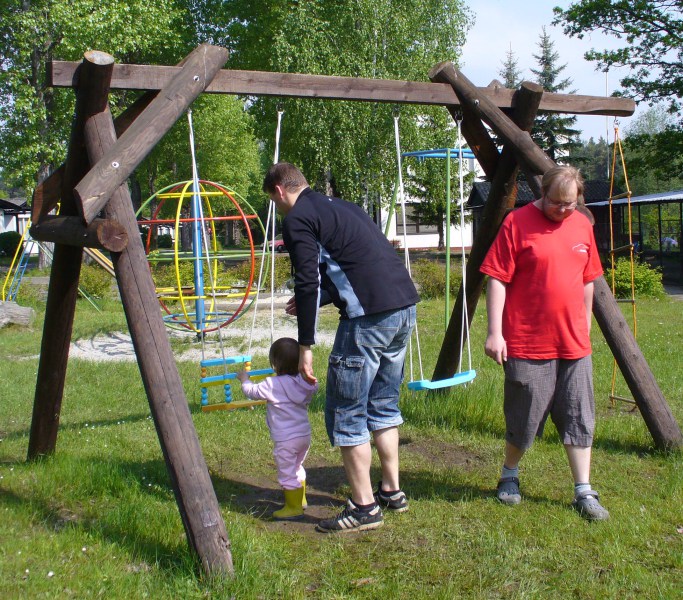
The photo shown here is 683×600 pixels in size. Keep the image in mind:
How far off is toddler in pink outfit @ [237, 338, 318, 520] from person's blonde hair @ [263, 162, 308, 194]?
790 mm

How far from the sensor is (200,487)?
127 inches

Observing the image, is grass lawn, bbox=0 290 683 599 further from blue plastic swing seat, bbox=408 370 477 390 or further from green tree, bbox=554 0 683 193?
green tree, bbox=554 0 683 193

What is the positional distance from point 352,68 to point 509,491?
19.9 m

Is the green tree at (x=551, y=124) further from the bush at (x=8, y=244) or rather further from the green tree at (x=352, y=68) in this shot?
the bush at (x=8, y=244)

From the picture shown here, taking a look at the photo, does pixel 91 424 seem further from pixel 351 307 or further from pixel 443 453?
pixel 351 307

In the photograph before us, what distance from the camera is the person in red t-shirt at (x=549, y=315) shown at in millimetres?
3785

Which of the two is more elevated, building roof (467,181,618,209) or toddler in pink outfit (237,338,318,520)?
building roof (467,181,618,209)

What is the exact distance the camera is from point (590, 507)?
12.6 feet

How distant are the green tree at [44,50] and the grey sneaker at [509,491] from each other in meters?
20.1

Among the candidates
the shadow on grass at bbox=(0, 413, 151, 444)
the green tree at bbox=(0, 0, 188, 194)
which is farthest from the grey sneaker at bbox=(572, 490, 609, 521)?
the green tree at bbox=(0, 0, 188, 194)

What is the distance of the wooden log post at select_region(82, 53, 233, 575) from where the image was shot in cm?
316

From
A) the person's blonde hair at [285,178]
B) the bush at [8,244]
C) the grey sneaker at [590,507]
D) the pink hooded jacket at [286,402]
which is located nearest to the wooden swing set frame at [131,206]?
the person's blonde hair at [285,178]

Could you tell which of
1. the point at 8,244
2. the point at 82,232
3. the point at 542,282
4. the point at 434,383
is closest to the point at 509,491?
the point at 434,383

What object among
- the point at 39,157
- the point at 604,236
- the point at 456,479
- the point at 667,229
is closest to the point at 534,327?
the point at 456,479
